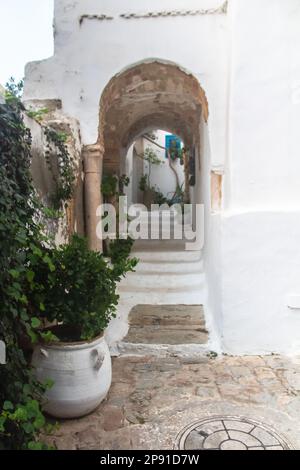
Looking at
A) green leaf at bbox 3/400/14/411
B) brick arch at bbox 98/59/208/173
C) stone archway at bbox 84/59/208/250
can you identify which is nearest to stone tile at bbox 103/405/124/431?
green leaf at bbox 3/400/14/411

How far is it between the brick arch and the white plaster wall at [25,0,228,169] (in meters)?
0.12

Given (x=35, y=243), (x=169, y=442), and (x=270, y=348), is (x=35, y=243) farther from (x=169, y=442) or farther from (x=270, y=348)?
(x=270, y=348)

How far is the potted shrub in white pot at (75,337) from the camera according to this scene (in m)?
2.45

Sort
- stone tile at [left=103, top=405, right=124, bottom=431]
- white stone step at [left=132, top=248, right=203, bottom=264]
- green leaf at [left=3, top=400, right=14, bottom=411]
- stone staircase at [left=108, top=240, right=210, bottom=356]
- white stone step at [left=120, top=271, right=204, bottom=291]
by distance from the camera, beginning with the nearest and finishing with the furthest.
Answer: green leaf at [left=3, top=400, right=14, bottom=411] < stone tile at [left=103, top=405, right=124, bottom=431] < stone staircase at [left=108, top=240, right=210, bottom=356] < white stone step at [left=120, top=271, right=204, bottom=291] < white stone step at [left=132, top=248, right=203, bottom=264]

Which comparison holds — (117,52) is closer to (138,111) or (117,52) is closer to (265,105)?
(265,105)

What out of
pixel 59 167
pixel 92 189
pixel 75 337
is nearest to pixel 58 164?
pixel 59 167

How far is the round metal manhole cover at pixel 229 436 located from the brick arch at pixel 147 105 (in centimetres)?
323

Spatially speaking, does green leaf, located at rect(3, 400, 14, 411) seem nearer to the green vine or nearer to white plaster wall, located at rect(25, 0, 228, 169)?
the green vine

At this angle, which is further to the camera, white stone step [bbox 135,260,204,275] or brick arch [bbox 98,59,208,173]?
white stone step [bbox 135,260,204,275]

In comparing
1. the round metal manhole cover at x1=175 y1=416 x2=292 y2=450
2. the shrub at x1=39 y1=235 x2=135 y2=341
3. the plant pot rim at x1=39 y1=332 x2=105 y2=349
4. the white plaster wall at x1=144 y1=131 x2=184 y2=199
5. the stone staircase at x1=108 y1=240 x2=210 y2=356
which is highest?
the white plaster wall at x1=144 y1=131 x2=184 y2=199

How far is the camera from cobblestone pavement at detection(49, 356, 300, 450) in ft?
7.79

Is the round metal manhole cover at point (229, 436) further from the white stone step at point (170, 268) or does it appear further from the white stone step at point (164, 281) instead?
the white stone step at point (170, 268)

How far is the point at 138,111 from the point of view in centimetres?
701
